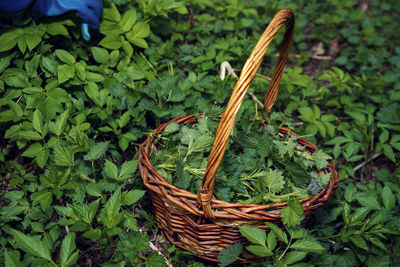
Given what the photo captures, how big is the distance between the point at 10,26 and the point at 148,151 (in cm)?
109

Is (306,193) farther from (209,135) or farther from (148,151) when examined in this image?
(148,151)

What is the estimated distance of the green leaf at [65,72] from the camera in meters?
1.64

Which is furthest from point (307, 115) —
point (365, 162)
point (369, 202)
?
point (369, 202)

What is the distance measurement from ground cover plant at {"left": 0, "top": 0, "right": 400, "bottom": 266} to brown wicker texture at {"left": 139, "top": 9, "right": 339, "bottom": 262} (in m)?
0.07

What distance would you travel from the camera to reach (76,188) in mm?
1456

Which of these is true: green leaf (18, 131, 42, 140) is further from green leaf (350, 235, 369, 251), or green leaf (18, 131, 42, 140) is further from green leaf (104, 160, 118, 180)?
green leaf (350, 235, 369, 251)

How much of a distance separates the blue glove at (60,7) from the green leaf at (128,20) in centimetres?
20

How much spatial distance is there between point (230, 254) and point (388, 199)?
107cm

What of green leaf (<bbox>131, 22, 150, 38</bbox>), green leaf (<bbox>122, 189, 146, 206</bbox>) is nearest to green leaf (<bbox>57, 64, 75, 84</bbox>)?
green leaf (<bbox>131, 22, 150, 38</bbox>)

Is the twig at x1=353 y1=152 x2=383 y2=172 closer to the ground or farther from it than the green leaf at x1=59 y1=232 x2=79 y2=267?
closer to the ground

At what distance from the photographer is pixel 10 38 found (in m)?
1.65

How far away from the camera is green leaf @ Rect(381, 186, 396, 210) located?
1735 mm

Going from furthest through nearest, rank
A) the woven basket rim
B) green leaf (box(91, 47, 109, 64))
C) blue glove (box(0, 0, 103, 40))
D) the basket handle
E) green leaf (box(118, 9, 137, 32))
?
1. green leaf (box(118, 9, 137, 32))
2. green leaf (box(91, 47, 109, 64))
3. blue glove (box(0, 0, 103, 40))
4. the woven basket rim
5. the basket handle

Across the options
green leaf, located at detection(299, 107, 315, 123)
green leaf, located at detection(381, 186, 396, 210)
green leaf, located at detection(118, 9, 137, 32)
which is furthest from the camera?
green leaf, located at detection(299, 107, 315, 123)
